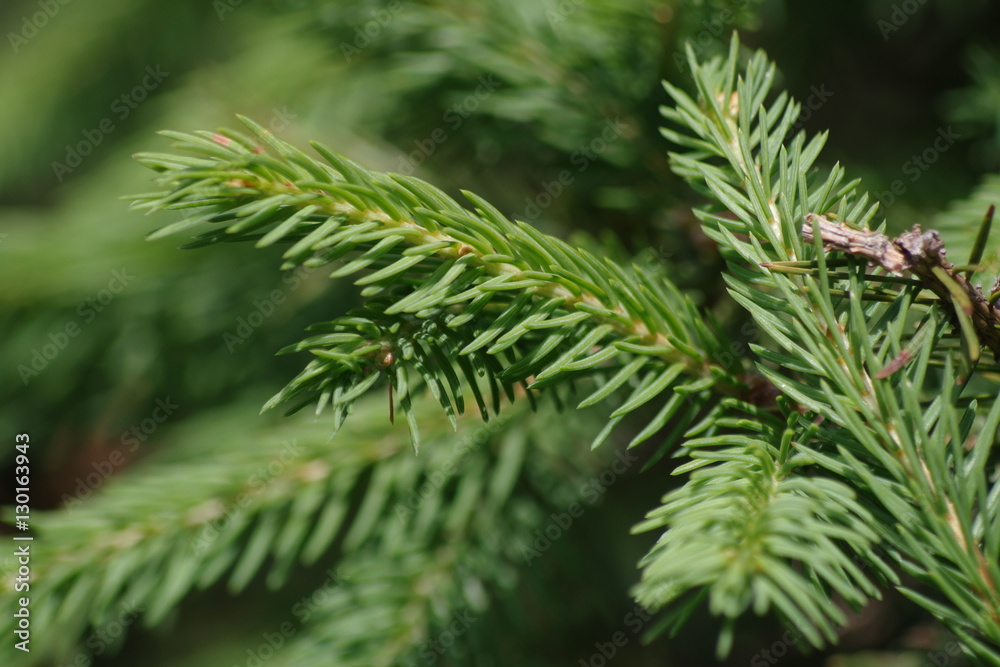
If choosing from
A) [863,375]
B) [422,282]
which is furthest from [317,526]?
[863,375]

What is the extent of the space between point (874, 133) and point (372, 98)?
0.65m

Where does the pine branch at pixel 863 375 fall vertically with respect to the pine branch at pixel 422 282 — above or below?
below

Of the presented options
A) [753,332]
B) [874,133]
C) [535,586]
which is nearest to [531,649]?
[535,586]

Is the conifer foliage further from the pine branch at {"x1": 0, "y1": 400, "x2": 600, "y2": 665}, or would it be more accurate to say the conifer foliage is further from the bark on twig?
the pine branch at {"x1": 0, "y1": 400, "x2": 600, "y2": 665}

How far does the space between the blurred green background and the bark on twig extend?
0.21 metres

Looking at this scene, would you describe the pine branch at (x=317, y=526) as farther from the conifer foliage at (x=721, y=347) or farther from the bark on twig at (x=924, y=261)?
the bark on twig at (x=924, y=261)

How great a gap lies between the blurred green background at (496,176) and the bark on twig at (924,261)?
8.3 inches

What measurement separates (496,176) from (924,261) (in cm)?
61

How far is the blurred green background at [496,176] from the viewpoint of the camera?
2.15 feet

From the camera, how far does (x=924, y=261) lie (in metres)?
0.34

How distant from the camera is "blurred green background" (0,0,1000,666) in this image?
25.8 inches

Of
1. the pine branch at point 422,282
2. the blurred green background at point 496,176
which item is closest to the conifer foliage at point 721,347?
the pine branch at point 422,282

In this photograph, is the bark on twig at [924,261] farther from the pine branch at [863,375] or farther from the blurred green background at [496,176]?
the blurred green background at [496,176]

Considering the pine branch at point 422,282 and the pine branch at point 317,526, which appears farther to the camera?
the pine branch at point 317,526
